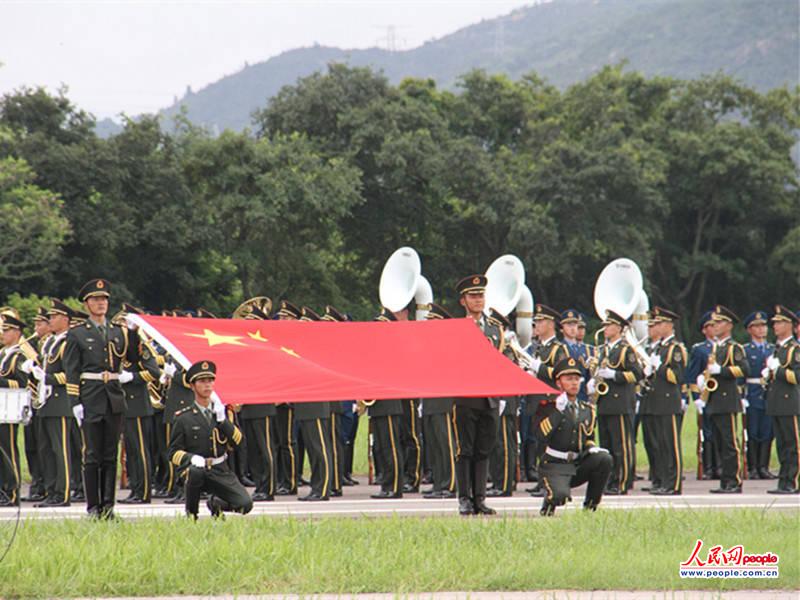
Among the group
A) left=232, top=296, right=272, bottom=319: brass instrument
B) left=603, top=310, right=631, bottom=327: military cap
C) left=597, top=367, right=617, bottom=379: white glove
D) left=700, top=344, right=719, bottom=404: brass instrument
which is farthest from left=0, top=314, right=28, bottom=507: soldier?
left=700, top=344, right=719, bottom=404: brass instrument

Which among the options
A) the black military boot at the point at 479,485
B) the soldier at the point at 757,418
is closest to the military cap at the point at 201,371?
the black military boot at the point at 479,485

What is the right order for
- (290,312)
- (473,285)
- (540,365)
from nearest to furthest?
(473,285), (540,365), (290,312)

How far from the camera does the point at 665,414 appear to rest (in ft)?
50.3

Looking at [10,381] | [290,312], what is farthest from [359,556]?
[290,312]

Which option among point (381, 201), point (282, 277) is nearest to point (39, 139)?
point (282, 277)

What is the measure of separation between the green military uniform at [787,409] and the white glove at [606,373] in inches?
77.2

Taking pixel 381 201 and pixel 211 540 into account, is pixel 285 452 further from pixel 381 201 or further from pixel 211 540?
pixel 381 201

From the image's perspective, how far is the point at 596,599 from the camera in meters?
8.18

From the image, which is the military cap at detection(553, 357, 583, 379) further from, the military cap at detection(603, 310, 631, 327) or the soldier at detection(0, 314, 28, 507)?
the soldier at detection(0, 314, 28, 507)

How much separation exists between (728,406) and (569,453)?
4.24 meters

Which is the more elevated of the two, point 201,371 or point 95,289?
point 95,289

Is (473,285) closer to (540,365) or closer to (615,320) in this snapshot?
(540,365)

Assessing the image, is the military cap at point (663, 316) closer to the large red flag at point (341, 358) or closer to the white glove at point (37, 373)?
the large red flag at point (341, 358)

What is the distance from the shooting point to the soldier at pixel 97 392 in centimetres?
1159
